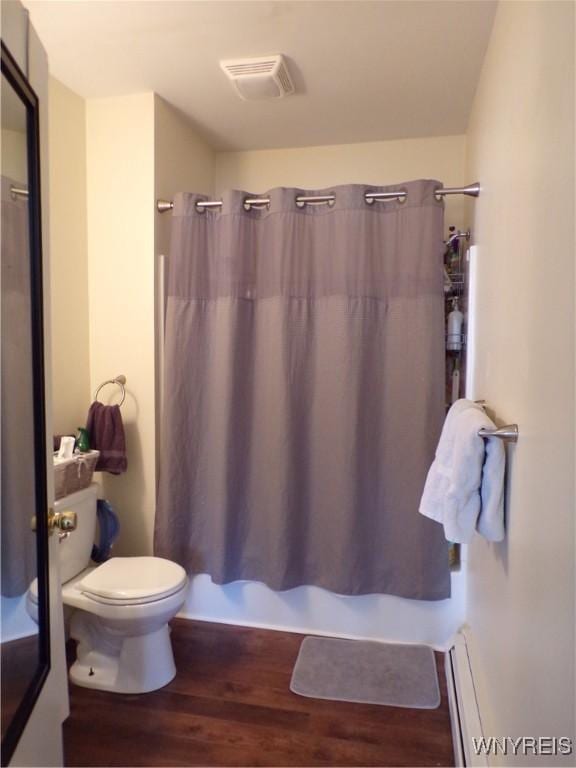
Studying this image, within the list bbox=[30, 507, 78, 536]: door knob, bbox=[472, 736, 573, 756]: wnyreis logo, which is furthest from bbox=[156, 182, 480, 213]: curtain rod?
bbox=[472, 736, 573, 756]: wnyreis logo

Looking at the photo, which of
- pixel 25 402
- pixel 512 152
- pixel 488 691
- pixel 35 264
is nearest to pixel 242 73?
pixel 512 152

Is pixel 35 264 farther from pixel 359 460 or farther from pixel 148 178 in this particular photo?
pixel 359 460

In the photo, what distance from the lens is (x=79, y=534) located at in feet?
6.61

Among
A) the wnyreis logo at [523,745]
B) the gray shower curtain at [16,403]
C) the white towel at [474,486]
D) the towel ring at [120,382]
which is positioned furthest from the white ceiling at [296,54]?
the wnyreis logo at [523,745]

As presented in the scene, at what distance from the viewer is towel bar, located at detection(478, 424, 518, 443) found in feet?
3.92

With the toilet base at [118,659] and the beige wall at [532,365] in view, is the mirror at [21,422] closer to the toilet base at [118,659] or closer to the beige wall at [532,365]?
the toilet base at [118,659]

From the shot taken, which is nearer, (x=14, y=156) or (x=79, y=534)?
(x=14, y=156)

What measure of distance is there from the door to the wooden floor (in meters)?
0.55

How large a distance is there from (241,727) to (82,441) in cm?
128

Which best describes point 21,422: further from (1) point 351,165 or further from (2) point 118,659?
(1) point 351,165

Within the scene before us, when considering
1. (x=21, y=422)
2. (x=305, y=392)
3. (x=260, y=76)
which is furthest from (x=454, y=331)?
(x=21, y=422)

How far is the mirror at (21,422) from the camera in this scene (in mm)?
967

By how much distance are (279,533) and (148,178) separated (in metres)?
1.74

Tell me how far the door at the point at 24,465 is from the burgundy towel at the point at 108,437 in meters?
1.03
